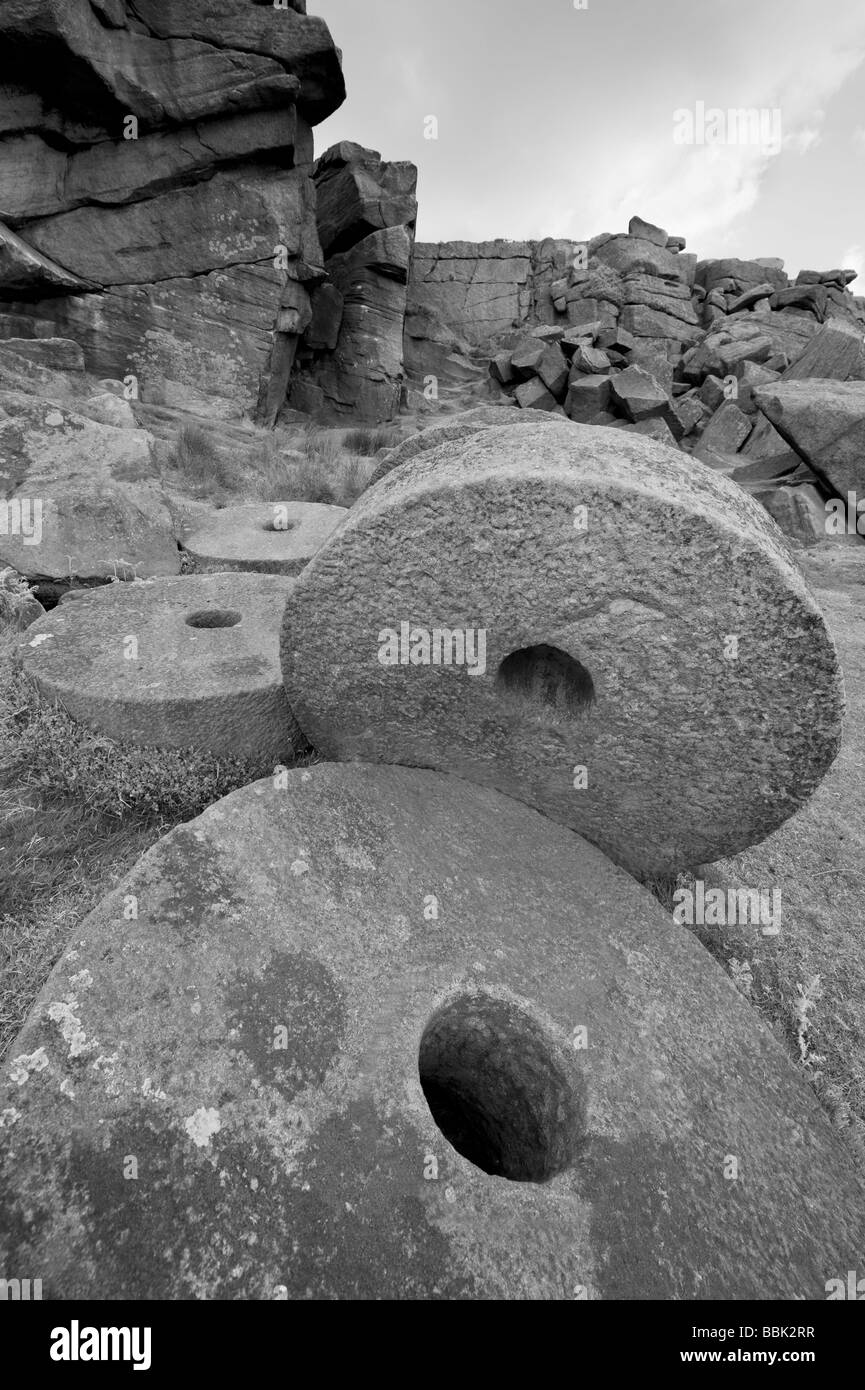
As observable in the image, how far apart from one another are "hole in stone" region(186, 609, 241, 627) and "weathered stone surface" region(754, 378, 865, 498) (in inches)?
325

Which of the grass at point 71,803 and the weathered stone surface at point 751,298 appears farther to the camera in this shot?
the weathered stone surface at point 751,298

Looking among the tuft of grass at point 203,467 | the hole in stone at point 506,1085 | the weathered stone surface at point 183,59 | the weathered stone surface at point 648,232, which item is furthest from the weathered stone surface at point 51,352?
the weathered stone surface at point 648,232

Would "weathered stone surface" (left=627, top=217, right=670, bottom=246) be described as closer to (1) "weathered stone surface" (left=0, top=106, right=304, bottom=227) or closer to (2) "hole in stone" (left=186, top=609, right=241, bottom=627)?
(1) "weathered stone surface" (left=0, top=106, right=304, bottom=227)

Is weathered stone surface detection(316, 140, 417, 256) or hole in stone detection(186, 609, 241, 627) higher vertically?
weathered stone surface detection(316, 140, 417, 256)

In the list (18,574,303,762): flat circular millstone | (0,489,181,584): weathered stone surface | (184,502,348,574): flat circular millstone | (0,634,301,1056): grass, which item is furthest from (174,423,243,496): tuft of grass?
(0,634,301,1056): grass

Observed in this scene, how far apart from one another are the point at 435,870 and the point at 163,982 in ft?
2.27

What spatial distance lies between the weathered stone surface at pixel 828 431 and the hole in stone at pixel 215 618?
826cm

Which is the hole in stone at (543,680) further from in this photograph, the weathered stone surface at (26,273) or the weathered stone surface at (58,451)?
the weathered stone surface at (26,273)

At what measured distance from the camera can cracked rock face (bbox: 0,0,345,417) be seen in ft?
30.7

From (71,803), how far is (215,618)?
52.1 inches

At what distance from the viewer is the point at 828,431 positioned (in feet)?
28.2

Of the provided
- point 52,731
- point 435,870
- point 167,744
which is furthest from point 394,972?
point 52,731

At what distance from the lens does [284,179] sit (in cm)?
1073

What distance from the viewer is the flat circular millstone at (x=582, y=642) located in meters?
1.57
